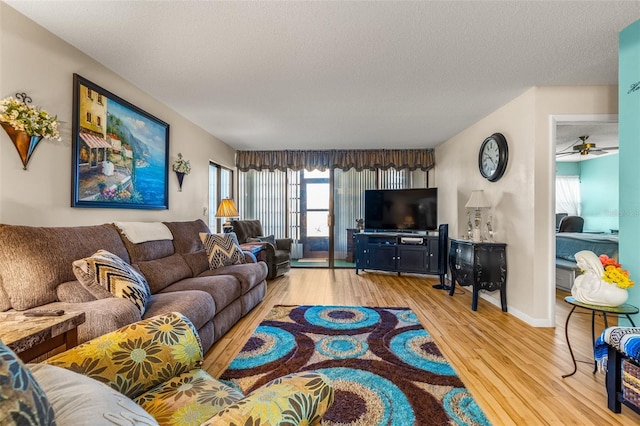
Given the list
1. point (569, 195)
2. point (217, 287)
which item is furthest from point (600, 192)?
point (217, 287)

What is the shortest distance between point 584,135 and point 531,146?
2.85 meters

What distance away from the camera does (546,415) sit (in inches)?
65.5

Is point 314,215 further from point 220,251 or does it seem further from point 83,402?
point 83,402

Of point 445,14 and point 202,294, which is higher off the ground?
point 445,14

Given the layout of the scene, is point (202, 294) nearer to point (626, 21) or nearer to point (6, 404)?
point (6, 404)

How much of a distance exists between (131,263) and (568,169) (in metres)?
9.50

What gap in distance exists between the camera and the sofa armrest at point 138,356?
101cm

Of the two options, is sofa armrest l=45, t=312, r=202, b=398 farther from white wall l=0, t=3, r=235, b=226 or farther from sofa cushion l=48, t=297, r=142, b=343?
white wall l=0, t=3, r=235, b=226

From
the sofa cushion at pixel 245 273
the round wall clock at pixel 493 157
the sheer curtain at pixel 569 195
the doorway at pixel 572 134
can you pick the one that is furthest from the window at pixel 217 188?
the sheer curtain at pixel 569 195

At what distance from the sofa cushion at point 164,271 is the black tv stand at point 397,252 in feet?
10.4

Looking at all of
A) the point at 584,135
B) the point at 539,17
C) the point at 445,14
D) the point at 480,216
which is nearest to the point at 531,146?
the point at 480,216

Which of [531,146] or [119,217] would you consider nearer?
[119,217]

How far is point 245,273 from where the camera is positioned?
10.2 ft

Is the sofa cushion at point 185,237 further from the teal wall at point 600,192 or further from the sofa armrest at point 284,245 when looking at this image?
the teal wall at point 600,192
